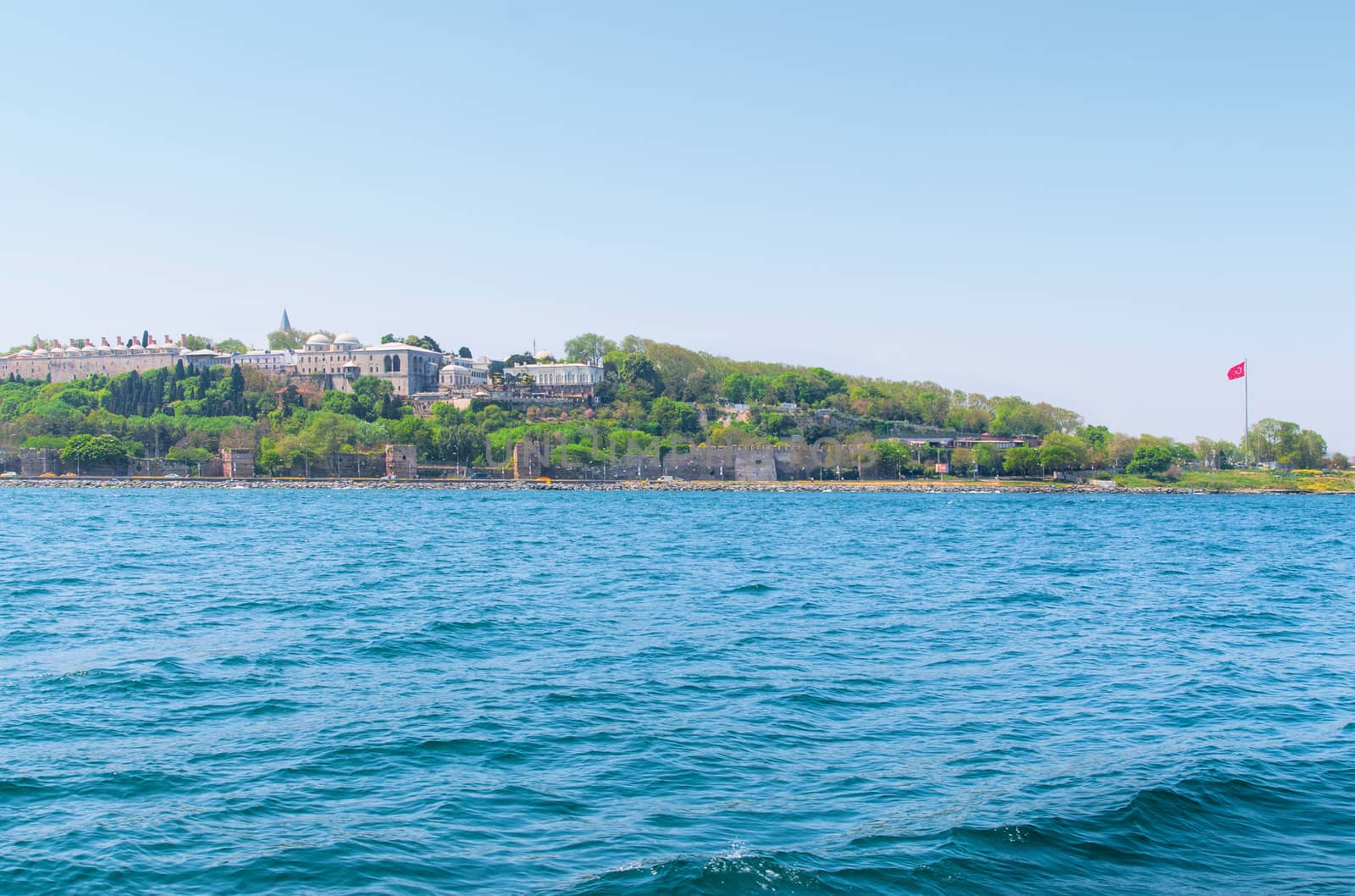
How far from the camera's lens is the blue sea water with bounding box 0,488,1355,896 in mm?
8086

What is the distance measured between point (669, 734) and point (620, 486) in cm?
10029

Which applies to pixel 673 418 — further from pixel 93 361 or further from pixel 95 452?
pixel 93 361

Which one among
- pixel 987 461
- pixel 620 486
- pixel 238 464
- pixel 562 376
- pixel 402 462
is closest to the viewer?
pixel 620 486

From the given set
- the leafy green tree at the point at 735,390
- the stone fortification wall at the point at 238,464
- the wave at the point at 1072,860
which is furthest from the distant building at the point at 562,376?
the wave at the point at 1072,860

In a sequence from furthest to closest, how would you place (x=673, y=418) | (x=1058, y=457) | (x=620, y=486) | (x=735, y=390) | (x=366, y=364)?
(x=735, y=390)
(x=366, y=364)
(x=673, y=418)
(x=1058, y=457)
(x=620, y=486)

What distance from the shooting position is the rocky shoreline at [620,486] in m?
104

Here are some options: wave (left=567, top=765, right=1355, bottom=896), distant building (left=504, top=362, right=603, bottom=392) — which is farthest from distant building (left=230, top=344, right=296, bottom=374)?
wave (left=567, top=765, right=1355, bottom=896)

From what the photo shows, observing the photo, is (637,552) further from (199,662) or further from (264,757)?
(264,757)

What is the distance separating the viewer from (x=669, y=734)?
450 inches

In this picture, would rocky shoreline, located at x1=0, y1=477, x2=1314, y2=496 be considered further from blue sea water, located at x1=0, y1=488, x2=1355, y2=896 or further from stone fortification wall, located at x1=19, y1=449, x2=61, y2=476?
blue sea water, located at x1=0, y1=488, x2=1355, y2=896

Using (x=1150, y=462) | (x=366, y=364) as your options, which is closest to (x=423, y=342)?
(x=366, y=364)

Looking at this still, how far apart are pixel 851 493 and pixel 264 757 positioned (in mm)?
97696

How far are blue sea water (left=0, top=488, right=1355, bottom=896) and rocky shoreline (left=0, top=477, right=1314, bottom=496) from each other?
3197 inches

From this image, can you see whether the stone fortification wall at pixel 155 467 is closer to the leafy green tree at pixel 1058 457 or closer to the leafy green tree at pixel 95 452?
the leafy green tree at pixel 95 452
